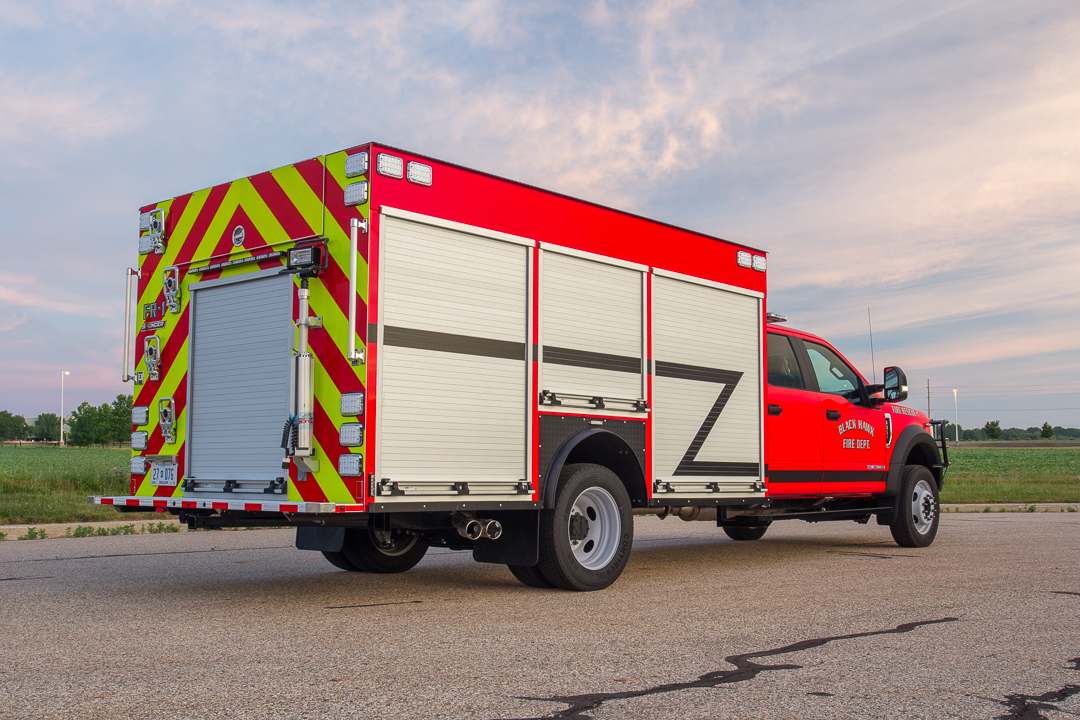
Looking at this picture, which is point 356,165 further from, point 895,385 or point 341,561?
point 895,385

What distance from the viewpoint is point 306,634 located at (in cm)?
585

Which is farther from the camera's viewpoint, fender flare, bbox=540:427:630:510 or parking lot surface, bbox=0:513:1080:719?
Answer: fender flare, bbox=540:427:630:510

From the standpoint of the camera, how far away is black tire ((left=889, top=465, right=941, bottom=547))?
11.3m

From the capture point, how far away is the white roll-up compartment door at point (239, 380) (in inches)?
273

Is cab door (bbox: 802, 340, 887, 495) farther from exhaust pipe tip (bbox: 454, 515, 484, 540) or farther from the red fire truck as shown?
exhaust pipe tip (bbox: 454, 515, 484, 540)

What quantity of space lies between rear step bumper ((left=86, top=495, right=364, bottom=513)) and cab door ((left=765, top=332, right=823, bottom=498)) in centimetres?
493

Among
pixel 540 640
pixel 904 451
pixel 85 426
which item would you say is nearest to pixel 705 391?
pixel 904 451

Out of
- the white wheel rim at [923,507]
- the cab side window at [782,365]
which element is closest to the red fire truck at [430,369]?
the cab side window at [782,365]

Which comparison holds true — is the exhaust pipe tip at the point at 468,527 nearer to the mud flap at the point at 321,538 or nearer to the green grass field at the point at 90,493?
the mud flap at the point at 321,538

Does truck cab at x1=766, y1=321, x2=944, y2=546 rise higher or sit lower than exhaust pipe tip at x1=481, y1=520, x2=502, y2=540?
higher

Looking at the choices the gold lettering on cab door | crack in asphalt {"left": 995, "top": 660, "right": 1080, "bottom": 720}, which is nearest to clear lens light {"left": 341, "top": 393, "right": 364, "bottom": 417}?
crack in asphalt {"left": 995, "top": 660, "right": 1080, "bottom": 720}

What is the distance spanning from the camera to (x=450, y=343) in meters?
6.93

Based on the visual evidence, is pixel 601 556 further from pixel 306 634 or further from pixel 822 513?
pixel 822 513

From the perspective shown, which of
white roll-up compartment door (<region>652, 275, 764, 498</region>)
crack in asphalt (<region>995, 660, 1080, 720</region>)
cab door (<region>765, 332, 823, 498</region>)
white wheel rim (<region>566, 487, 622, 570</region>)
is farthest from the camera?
cab door (<region>765, 332, 823, 498</region>)
